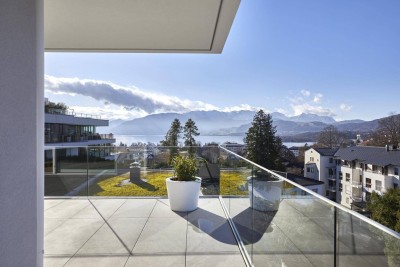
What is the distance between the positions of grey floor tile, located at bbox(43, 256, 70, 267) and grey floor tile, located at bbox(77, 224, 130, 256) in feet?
0.63

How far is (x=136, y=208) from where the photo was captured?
206 inches

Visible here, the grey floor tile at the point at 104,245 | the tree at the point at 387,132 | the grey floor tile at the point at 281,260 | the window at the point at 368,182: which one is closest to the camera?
the grey floor tile at the point at 281,260

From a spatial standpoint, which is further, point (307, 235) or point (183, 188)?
point (183, 188)

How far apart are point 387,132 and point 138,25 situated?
45562mm

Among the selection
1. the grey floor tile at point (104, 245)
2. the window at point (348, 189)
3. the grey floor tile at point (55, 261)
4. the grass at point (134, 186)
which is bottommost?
the window at point (348, 189)

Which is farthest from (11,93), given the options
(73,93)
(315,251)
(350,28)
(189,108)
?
(73,93)

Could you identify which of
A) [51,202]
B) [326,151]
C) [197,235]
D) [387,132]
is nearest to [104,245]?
[197,235]

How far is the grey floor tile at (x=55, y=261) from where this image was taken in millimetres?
3027

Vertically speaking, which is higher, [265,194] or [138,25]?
[138,25]

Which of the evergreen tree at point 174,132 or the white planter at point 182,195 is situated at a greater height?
the evergreen tree at point 174,132

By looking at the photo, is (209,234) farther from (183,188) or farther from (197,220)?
(183,188)

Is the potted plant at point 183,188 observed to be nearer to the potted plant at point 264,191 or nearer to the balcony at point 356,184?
the potted plant at point 264,191

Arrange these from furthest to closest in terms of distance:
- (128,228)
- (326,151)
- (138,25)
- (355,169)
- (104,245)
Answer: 1. (326,151)
2. (355,169)
3. (128,228)
4. (104,245)
5. (138,25)

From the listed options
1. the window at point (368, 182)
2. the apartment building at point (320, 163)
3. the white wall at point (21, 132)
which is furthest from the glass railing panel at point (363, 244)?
the apartment building at point (320, 163)
